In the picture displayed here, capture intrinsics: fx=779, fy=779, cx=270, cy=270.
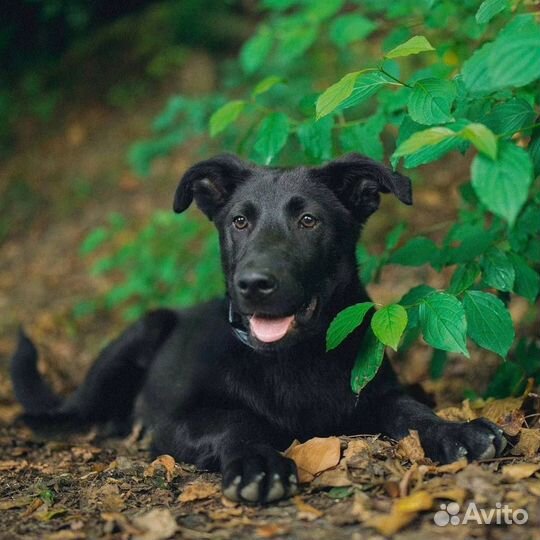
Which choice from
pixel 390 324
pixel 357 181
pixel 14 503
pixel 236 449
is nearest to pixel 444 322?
pixel 390 324

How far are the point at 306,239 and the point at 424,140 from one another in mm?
1038

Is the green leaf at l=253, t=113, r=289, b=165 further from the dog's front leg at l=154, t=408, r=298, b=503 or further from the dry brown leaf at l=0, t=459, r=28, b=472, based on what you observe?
the dry brown leaf at l=0, t=459, r=28, b=472

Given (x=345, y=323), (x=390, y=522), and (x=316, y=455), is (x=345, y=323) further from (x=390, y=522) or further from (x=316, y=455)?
(x=390, y=522)

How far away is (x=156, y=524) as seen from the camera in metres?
2.66

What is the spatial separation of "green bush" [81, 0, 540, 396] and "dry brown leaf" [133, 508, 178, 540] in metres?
0.95

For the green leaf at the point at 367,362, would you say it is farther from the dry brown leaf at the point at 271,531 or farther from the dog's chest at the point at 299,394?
the dry brown leaf at the point at 271,531

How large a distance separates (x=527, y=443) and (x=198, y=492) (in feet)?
4.36

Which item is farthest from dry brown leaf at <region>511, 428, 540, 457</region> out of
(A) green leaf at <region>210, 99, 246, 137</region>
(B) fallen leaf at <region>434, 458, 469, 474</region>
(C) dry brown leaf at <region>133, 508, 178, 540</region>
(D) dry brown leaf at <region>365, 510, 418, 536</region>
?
(A) green leaf at <region>210, 99, 246, 137</region>

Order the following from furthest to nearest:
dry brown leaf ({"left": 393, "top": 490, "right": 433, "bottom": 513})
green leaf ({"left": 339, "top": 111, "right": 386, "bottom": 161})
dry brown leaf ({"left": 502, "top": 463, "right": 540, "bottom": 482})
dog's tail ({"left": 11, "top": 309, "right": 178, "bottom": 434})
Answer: dog's tail ({"left": 11, "top": 309, "right": 178, "bottom": 434}), green leaf ({"left": 339, "top": 111, "right": 386, "bottom": 161}), dry brown leaf ({"left": 502, "top": 463, "right": 540, "bottom": 482}), dry brown leaf ({"left": 393, "top": 490, "right": 433, "bottom": 513})

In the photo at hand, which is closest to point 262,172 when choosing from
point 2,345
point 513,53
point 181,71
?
point 513,53

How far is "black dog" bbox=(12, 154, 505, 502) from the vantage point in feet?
10.4

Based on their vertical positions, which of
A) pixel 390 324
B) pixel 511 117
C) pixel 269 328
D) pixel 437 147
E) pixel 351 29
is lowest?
pixel 269 328

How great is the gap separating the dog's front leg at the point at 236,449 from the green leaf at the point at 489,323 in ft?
3.01

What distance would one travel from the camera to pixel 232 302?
140 inches
